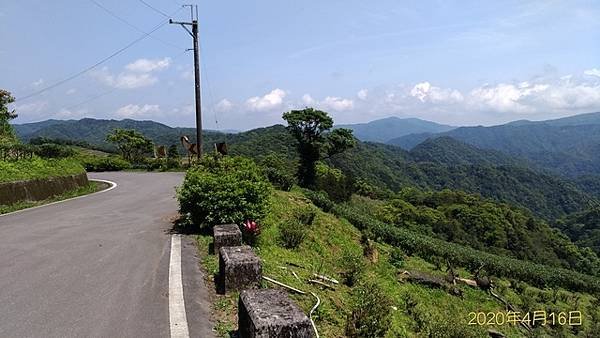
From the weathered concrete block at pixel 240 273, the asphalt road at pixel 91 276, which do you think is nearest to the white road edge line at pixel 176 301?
the asphalt road at pixel 91 276

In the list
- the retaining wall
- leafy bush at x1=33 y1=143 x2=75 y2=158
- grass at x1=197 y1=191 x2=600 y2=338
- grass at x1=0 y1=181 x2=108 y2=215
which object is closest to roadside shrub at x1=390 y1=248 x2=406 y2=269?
grass at x1=197 y1=191 x2=600 y2=338

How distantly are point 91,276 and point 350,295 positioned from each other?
4012mm

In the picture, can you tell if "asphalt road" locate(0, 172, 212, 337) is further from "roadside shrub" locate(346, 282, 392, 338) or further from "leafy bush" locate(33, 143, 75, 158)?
"leafy bush" locate(33, 143, 75, 158)

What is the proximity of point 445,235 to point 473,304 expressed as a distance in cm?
3276

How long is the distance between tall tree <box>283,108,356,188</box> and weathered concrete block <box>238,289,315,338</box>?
1131 inches

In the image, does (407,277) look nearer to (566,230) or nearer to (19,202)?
(19,202)

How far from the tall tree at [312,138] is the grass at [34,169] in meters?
18.6

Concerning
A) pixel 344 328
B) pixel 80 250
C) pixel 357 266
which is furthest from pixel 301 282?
pixel 80 250

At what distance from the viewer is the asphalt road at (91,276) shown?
4.64m

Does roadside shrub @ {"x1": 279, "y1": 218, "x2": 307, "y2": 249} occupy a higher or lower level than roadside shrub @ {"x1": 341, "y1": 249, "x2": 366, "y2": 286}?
higher

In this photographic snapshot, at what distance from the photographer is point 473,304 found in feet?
43.9

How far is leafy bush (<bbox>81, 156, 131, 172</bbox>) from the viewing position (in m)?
29.3

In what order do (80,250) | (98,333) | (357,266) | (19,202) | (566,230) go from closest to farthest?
(98,333), (80,250), (357,266), (19,202), (566,230)

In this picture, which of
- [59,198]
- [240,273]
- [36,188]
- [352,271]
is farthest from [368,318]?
[59,198]
